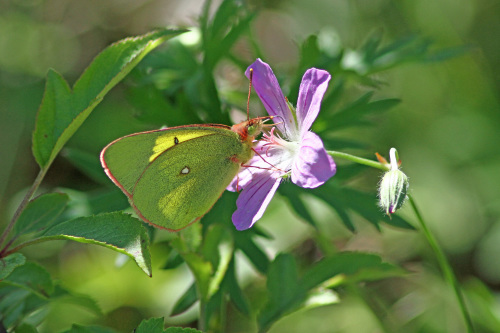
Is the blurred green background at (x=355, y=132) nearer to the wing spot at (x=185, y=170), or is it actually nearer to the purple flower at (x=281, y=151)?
the wing spot at (x=185, y=170)

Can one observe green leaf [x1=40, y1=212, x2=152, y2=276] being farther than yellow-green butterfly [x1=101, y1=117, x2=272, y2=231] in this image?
No

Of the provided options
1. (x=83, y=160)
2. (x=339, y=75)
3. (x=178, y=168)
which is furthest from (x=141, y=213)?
(x=339, y=75)

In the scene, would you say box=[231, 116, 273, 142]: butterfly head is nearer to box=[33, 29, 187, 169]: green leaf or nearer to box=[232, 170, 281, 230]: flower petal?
box=[232, 170, 281, 230]: flower petal

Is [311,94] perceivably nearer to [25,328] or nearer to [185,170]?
[185,170]

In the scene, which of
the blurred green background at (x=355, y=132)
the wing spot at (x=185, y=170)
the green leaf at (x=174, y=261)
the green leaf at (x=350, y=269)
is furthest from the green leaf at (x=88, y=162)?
the green leaf at (x=350, y=269)

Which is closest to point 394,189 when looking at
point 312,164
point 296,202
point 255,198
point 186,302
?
point 312,164

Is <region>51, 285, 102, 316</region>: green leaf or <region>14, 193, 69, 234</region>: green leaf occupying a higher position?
<region>14, 193, 69, 234</region>: green leaf

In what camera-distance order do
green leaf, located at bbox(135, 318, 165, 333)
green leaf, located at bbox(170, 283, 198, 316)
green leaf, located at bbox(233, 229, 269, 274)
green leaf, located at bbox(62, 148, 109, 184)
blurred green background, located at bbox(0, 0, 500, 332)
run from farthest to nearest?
blurred green background, located at bbox(0, 0, 500, 332), green leaf, located at bbox(62, 148, 109, 184), green leaf, located at bbox(233, 229, 269, 274), green leaf, located at bbox(170, 283, 198, 316), green leaf, located at bbox(135, 318, 165, 333)

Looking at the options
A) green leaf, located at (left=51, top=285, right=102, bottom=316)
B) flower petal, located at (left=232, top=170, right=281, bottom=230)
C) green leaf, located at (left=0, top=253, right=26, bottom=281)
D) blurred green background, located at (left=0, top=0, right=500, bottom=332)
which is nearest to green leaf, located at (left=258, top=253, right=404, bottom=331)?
flower petal, located at (left=232, top=170, right=281, bottom=230)

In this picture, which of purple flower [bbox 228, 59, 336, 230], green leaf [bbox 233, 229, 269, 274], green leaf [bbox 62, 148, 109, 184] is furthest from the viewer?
green leaf [bbox 62, 148, 109, 184]
